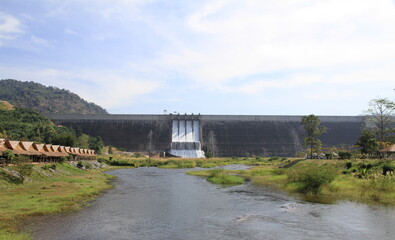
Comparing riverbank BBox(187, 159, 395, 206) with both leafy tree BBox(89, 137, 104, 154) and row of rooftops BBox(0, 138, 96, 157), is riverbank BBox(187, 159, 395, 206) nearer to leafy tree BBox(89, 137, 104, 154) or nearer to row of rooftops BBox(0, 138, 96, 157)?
row of rooftops BBox(0, 138, 96, 157)

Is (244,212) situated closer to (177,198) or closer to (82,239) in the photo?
(177,198)

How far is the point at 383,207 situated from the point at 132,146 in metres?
88.4

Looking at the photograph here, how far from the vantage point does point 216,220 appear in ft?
73.4

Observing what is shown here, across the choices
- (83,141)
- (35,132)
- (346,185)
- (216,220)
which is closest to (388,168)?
(346,185)

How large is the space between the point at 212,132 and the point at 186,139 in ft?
31.2

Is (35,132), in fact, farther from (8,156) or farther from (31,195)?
(31,195)

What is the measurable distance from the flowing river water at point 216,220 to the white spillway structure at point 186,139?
240 feet

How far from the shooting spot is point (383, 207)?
25750mm

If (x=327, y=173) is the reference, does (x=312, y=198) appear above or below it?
Answer: below

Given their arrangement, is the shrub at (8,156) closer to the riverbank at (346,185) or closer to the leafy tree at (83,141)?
the riverbank at (346,185)

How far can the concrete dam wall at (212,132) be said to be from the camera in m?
108

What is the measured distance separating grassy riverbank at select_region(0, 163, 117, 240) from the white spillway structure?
207ft

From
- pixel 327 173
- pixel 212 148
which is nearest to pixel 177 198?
pixel 327 173

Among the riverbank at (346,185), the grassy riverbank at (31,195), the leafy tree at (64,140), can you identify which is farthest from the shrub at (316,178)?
the leafy tree at (64,140)
